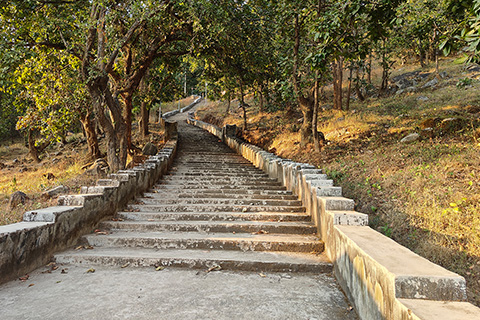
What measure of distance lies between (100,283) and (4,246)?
1.08 meters

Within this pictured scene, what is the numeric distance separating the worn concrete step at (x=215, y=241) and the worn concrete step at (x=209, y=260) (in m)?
0.14

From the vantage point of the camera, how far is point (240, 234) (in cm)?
512

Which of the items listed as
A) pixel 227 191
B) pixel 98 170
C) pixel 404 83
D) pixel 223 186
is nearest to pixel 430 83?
pixel 404 83

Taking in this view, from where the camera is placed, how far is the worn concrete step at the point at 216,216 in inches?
227

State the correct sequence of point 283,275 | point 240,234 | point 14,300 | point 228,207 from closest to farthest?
point 14,300, point 283,275, point 240,234, point 228,207

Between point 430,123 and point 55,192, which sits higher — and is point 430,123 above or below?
above

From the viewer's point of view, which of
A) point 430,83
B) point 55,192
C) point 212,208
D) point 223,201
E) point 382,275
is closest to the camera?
point 382,275

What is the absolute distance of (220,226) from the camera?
530cm

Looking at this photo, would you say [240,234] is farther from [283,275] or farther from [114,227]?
[114,227]

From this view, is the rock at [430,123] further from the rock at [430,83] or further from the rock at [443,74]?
the rock at [443,74]

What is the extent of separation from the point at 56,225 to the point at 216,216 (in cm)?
257

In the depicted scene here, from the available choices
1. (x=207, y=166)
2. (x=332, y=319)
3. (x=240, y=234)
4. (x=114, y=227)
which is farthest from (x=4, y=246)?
(x=207, y=166)

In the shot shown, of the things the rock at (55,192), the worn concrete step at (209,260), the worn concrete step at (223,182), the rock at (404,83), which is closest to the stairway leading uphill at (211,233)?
the worn concrete step at (209,260)

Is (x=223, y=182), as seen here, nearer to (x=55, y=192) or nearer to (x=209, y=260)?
(x=55, y=192)
